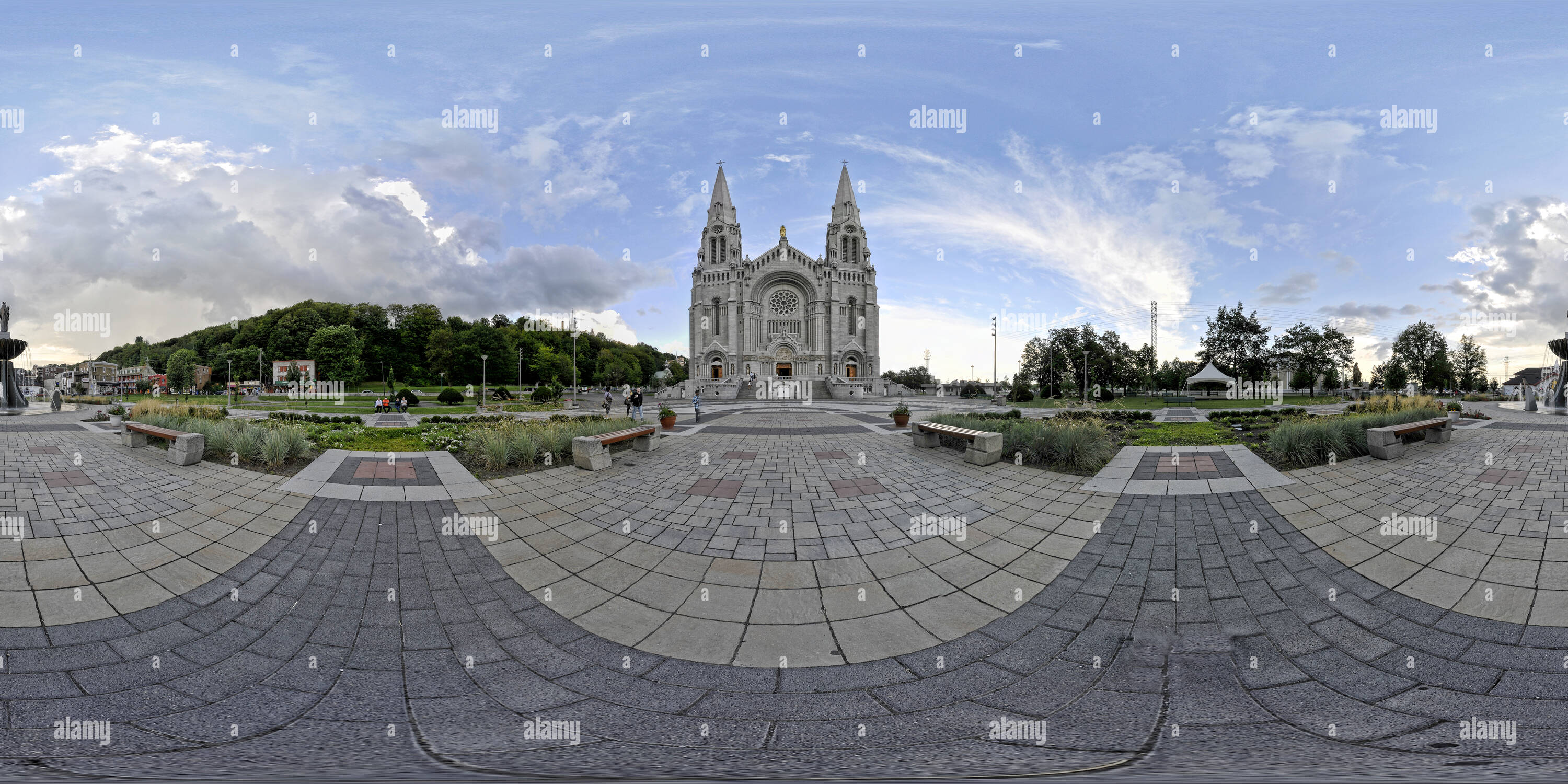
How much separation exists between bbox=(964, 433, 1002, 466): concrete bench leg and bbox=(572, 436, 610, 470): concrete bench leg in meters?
4.65

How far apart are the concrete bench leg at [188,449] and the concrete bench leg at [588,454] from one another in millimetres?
4183

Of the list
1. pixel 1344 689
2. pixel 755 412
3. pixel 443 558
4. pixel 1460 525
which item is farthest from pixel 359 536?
pixel 755 412

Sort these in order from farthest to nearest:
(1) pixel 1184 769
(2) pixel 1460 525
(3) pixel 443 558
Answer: (2) pixel 1460 525 < (3) pixel 443 558 < (1) pixel 1184 769

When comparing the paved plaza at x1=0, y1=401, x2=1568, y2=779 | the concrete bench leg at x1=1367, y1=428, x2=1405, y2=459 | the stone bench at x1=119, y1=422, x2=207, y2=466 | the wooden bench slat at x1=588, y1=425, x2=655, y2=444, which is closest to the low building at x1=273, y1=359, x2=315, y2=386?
the stone bench at x1=119, y1=422, x2=207, y2=466

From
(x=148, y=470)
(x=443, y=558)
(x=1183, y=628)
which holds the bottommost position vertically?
(x=1183, y=628)

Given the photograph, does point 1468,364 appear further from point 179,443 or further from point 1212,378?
point 179,443

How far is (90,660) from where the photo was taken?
9.93 ft

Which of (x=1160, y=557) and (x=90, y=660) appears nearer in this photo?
(x=90, y=660)

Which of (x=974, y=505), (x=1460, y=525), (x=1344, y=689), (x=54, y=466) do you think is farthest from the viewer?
(x=54, y=466)

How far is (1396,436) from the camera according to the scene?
6.86 metres

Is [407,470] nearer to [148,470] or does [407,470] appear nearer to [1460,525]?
[148,470]

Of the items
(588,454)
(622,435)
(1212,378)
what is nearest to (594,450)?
(588,454)

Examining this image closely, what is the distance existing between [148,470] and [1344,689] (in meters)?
10.5

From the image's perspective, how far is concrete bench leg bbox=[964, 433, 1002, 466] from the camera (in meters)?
6.80
